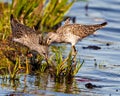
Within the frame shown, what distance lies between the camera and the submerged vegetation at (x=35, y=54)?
982cm

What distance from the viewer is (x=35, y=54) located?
11352mm

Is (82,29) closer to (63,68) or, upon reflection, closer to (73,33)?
(73,33)

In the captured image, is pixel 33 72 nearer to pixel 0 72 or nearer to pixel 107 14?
pixel 0 72

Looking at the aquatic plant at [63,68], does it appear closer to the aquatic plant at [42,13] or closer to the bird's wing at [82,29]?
the bird's wing at [82,29]

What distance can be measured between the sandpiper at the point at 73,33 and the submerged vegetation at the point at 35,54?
26cm

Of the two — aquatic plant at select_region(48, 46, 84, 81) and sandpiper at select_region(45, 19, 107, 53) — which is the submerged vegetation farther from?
sandpiper at select_region(45, 19, 107, 53)

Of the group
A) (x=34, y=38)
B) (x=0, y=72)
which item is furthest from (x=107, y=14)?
(x=0, y=72)

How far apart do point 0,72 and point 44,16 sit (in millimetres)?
4598

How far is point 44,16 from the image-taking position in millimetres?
14492

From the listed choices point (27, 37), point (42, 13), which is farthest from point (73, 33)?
point (42, 13)

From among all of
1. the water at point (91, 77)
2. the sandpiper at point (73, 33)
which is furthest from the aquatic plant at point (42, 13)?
the sandpiper at point (73, 33)

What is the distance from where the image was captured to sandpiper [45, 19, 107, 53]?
41.0 feet

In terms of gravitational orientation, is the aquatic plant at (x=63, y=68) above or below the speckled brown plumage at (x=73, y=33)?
below

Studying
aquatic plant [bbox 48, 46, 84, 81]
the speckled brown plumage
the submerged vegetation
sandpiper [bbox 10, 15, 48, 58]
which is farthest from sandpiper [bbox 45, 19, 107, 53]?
aquatic plant [bbox 48, 46, 84, 81]
